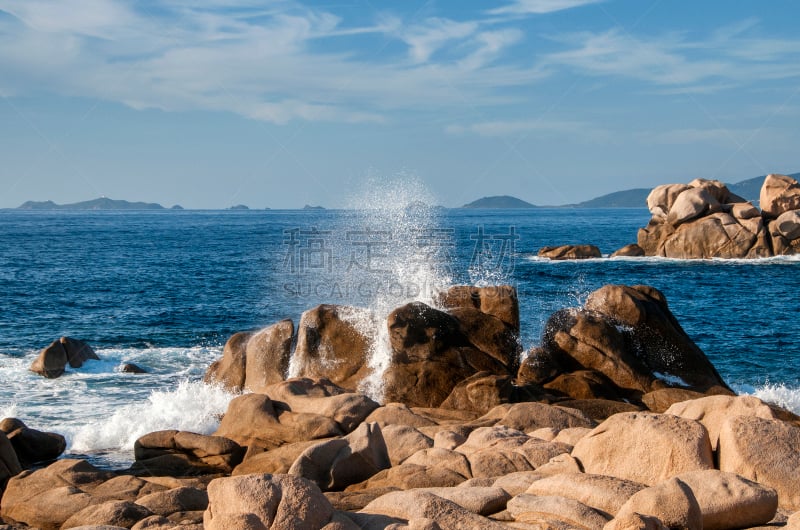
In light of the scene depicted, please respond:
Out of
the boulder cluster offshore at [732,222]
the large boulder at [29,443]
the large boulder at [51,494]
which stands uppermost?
the boulder cluster offshore at [732,222]

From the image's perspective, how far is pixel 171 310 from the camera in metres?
36.2

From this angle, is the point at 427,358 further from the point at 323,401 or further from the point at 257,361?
the point at 257,361

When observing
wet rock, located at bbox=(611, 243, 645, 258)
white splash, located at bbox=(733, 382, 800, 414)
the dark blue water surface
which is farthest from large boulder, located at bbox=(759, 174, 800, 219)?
white splash, located at bbox=(733, 382, 800, 414)

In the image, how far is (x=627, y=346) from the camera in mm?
18891

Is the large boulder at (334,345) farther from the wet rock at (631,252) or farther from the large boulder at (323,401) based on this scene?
the wet rock at (631,252)

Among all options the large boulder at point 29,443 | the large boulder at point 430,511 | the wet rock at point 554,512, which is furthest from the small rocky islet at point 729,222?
the large boulder at point 430,511

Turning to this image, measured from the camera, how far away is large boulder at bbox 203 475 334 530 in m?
7.38

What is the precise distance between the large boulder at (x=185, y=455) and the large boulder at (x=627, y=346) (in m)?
7.77

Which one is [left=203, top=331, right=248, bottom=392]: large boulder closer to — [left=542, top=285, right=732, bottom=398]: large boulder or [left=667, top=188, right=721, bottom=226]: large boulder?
[left=542, top=285, right=732, bottom=398]: large boulder

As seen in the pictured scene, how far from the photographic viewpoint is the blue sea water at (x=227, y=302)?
1959 cm

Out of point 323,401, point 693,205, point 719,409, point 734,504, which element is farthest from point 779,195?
point 734,504

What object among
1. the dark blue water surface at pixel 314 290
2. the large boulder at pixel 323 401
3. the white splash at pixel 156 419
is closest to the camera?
the large boulder at pixel 323 401

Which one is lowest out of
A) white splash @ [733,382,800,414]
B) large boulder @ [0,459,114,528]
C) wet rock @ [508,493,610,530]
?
white splash @ [733,382,800,414]

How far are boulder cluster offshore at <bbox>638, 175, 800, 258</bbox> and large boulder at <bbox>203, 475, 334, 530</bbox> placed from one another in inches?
1975
